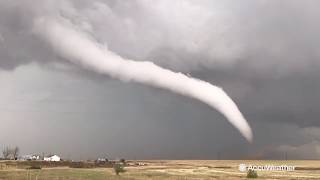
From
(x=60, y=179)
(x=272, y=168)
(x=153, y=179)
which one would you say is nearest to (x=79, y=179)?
(x=60, y=179)

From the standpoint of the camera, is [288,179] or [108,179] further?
[288,179]

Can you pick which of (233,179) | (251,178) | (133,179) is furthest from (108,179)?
(251,178)

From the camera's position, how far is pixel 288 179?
4476 inches

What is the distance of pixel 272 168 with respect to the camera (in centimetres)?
19625

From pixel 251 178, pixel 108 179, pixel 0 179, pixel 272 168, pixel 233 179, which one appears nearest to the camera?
pixel 0 179

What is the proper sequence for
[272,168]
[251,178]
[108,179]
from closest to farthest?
[108,179] < [251,178] < [272,168]

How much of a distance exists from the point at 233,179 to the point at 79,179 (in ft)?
113

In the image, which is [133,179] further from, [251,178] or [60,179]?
[251,178]

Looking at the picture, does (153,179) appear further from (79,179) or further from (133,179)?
(79,179)

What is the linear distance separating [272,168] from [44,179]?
410 ft

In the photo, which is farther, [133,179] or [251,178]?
[251,178]

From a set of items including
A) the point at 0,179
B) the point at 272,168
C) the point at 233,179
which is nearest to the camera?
the point at 0,179

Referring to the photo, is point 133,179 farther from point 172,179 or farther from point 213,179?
point 213,179

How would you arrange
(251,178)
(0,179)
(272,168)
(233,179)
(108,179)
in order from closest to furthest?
(0,179)
(108,179)
(233,179)
(251,178)
(272,168)
